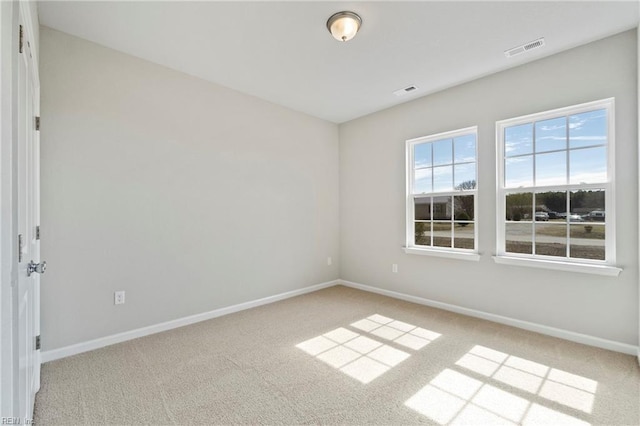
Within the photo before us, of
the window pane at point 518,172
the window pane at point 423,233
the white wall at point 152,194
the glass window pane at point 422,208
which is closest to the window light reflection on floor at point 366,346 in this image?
the window pane at point 423,233

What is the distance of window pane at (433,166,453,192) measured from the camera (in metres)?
3.81

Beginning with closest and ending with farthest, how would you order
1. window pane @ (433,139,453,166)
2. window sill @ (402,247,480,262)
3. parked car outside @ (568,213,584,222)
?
parked car outside @ (568,213,584,222), window sill @ (402,247,480,262), window pane @ (433,139,453,166)

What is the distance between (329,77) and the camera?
10.9 ft

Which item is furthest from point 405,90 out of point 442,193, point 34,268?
point 34,268

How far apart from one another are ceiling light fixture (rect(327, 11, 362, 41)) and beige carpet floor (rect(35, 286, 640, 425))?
8.93ft

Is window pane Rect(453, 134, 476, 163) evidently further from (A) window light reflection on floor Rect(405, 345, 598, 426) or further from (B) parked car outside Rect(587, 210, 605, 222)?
(A) window light reflection on floor Rect(405, 345, 598, 426)

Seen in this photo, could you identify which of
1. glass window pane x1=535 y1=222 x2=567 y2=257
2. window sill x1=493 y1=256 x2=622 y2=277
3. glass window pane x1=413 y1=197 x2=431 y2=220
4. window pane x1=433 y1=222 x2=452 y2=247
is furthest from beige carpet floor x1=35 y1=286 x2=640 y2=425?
glass window pane x1=413 y1=197 x2=431 y2=220

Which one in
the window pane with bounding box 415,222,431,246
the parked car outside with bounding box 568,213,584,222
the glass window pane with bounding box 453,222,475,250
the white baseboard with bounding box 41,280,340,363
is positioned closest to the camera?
the white baseboard with bounding box 41,280,340,363

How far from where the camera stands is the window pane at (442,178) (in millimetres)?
3811

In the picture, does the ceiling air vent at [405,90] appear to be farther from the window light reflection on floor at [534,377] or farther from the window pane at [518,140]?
the window light reflection on floor at [534,377]

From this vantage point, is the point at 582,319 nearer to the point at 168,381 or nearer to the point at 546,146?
the point at 546,146

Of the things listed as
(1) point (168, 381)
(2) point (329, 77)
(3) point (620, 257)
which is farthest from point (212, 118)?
(3) point (620, 257)

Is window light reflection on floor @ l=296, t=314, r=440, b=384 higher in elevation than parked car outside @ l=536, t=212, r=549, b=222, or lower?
lower

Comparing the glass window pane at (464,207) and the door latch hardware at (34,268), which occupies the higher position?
the glass window pane at (464,207)
